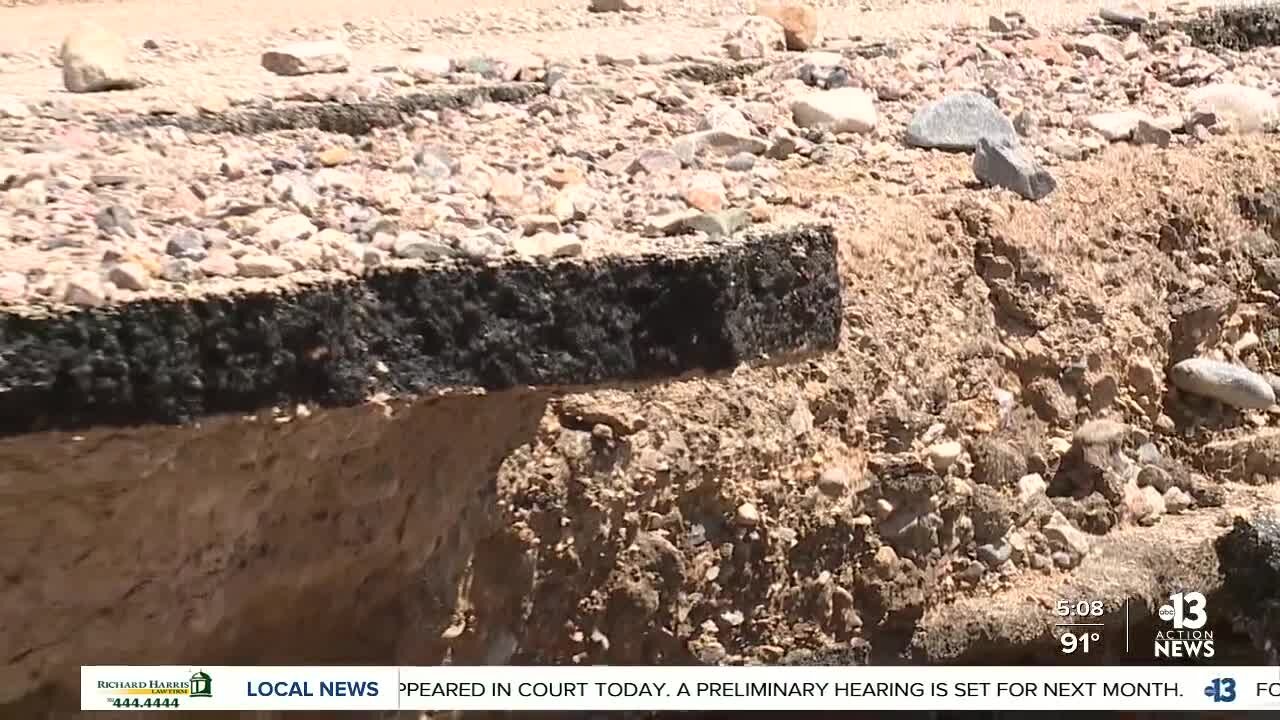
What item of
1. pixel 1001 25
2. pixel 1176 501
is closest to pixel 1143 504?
pixel 1176 501

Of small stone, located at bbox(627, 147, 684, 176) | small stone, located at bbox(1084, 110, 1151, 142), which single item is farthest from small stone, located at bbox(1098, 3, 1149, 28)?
small stone, located at bbox(627, 147, 684, 176)

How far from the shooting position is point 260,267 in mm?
1604

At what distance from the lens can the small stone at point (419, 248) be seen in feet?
5.53

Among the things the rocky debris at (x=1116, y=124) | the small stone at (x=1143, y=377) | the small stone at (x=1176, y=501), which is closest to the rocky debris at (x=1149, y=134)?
the rocky debris at (x=1116, y=124)

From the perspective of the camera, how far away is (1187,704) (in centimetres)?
257

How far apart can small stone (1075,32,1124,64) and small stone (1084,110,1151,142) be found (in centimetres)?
26

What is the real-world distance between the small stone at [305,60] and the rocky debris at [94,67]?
0.21 meters

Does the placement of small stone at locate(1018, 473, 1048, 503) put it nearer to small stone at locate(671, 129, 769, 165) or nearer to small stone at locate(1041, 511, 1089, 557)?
small stone at locate(1041, 511, 1089, 557)

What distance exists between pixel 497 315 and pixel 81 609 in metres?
0.56

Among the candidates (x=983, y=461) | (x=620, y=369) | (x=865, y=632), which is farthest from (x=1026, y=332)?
(x=620, y=369)

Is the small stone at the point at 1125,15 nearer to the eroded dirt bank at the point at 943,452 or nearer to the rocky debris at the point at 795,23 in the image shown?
the eroded dirt bank at the point at 943,452

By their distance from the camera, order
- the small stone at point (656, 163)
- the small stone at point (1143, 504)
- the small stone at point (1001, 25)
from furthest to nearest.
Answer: the small stone at point (1001, 25) → the small stone at point (1143, 504) → the small stone at point (656, 163)

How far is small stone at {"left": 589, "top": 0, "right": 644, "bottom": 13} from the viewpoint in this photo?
11.6 ft

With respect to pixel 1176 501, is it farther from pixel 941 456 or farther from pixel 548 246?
pixel 548 246
